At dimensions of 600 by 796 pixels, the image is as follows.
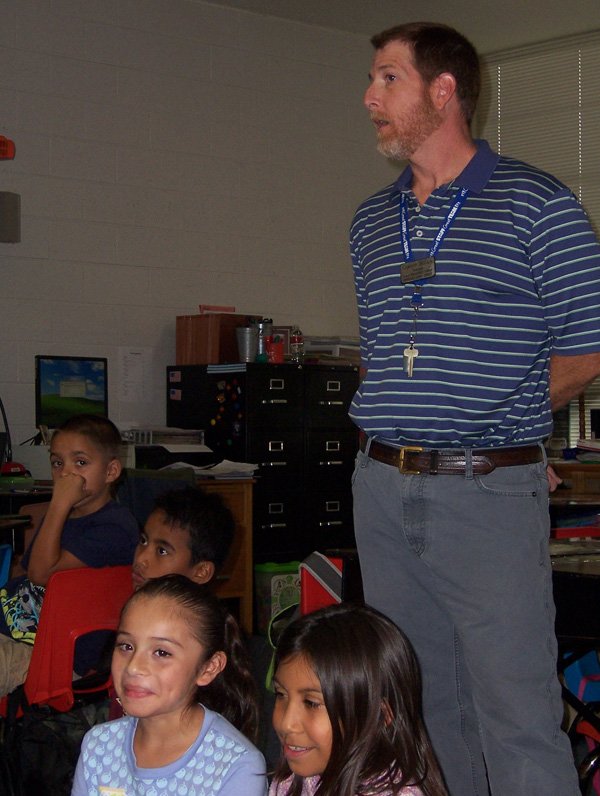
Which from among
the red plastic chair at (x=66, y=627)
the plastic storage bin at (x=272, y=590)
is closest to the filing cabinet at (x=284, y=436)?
the plastic storage bin at (x=272, y=590)

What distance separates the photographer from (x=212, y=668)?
1.99 metres

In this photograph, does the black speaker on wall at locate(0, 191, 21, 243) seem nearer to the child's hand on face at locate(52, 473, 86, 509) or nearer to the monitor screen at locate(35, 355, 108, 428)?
the monitor screen at locate(35, 355, 108, 428)

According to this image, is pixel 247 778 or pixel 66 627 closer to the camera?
pixel 247 778

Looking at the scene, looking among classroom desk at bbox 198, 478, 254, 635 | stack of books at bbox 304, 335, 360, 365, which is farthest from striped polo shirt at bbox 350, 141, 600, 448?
stack of books at bbox 304, 335, 360, 365

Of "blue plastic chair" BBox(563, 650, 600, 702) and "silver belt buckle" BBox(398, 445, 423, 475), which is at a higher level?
"silver belt buckle" BBox(398, 445, 423, 475)

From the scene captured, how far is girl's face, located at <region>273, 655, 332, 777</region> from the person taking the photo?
175 cm

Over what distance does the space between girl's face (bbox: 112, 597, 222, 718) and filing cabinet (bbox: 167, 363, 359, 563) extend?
3.53 m

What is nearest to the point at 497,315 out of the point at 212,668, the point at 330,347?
the point at 212,668

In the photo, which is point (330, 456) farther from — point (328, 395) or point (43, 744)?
point (43, 744)

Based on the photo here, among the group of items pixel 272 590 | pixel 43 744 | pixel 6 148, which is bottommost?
pixel 272 590

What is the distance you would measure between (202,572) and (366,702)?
4.06ft

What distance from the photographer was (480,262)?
5.90 feet

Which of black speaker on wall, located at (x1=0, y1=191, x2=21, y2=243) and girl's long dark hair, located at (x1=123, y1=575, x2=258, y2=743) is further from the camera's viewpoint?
black speaker on wall, located at (x1=0, y1=191, x2=21, y2=243)

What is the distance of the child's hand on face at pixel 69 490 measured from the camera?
2834 mm
